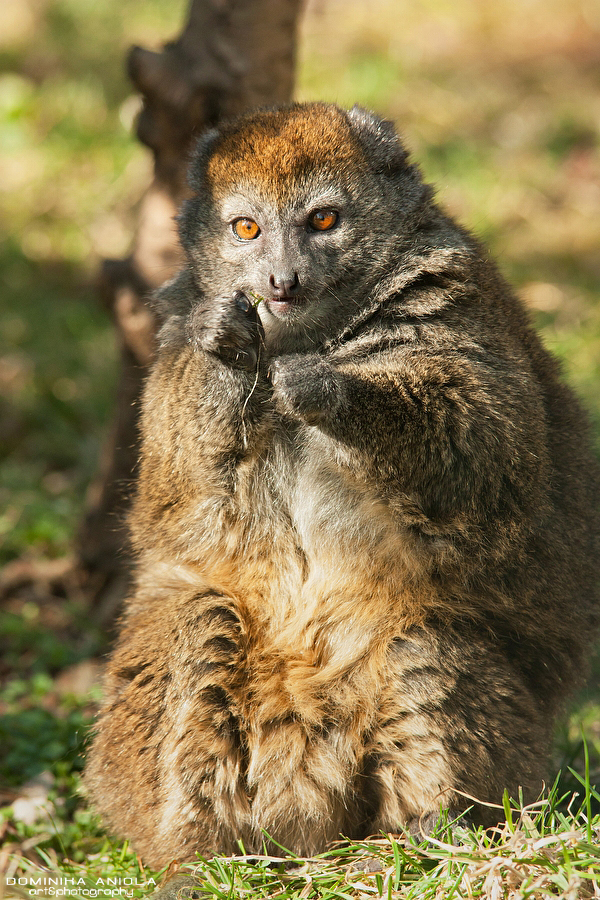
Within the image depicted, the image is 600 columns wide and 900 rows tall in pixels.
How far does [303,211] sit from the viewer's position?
154 inches

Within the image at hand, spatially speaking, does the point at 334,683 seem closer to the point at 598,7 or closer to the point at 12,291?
the point at 12,291

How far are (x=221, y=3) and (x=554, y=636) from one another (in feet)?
13.2

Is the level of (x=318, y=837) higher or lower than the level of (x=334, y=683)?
lower

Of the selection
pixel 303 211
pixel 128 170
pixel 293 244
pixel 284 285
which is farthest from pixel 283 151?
pixel 128 170

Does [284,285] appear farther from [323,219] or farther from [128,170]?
[128,170]

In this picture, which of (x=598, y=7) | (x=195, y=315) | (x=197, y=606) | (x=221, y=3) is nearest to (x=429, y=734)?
(x=197, y=606)

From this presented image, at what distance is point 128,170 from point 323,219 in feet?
22.2

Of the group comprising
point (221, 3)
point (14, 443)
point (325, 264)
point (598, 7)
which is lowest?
point (14, 443)

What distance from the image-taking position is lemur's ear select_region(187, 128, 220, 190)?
13.9 ft

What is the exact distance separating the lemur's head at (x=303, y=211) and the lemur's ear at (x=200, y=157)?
66 mm

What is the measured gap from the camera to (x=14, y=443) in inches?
304

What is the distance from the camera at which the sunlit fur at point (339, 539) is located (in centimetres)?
352

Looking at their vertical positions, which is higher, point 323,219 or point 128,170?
point 128,170

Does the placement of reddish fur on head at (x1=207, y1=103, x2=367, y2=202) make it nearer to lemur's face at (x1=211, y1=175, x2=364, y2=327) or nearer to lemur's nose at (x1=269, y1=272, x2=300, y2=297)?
lemur's face at (x1=211, y1=175, x2=364, y2=327)
